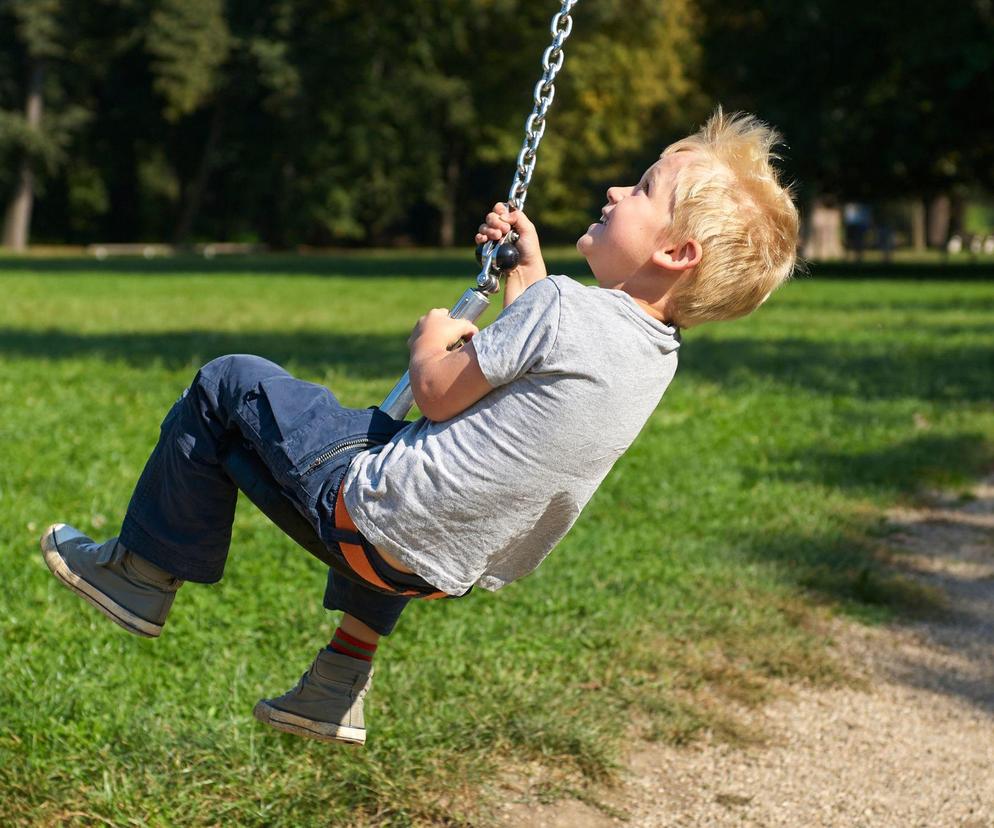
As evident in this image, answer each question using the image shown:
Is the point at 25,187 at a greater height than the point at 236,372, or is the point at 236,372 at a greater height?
the point at 236,372

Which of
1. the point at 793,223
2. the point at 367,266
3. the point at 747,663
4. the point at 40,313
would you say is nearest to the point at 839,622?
the point at 747,663

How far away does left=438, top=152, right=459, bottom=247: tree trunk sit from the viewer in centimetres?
5509

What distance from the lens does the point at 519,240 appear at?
3.23 m

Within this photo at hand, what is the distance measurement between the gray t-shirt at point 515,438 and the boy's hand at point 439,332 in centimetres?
9

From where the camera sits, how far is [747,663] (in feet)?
15.4

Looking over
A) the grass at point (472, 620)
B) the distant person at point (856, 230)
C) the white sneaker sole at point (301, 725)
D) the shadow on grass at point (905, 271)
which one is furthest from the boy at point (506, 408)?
the distant person at point (856, 230)

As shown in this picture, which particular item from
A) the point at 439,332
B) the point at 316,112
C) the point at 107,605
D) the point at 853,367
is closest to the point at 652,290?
the point at 439,332

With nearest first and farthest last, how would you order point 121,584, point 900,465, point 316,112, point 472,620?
point 121,584, point 472,620, point 900,465, point 316,112

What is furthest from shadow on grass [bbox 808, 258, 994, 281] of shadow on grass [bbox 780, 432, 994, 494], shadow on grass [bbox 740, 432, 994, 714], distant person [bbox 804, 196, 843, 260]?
shadow on grass [bbox 740, 432, 994, 714]

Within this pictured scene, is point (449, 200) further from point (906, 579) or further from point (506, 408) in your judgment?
point (506, 408)

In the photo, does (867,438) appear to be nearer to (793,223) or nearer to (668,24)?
(793,223)

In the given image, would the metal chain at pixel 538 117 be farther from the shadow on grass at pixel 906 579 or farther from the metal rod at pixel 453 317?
the shadow on grass at pixel 906 579

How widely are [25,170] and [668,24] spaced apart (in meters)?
22.6

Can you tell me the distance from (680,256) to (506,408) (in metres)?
0.47
